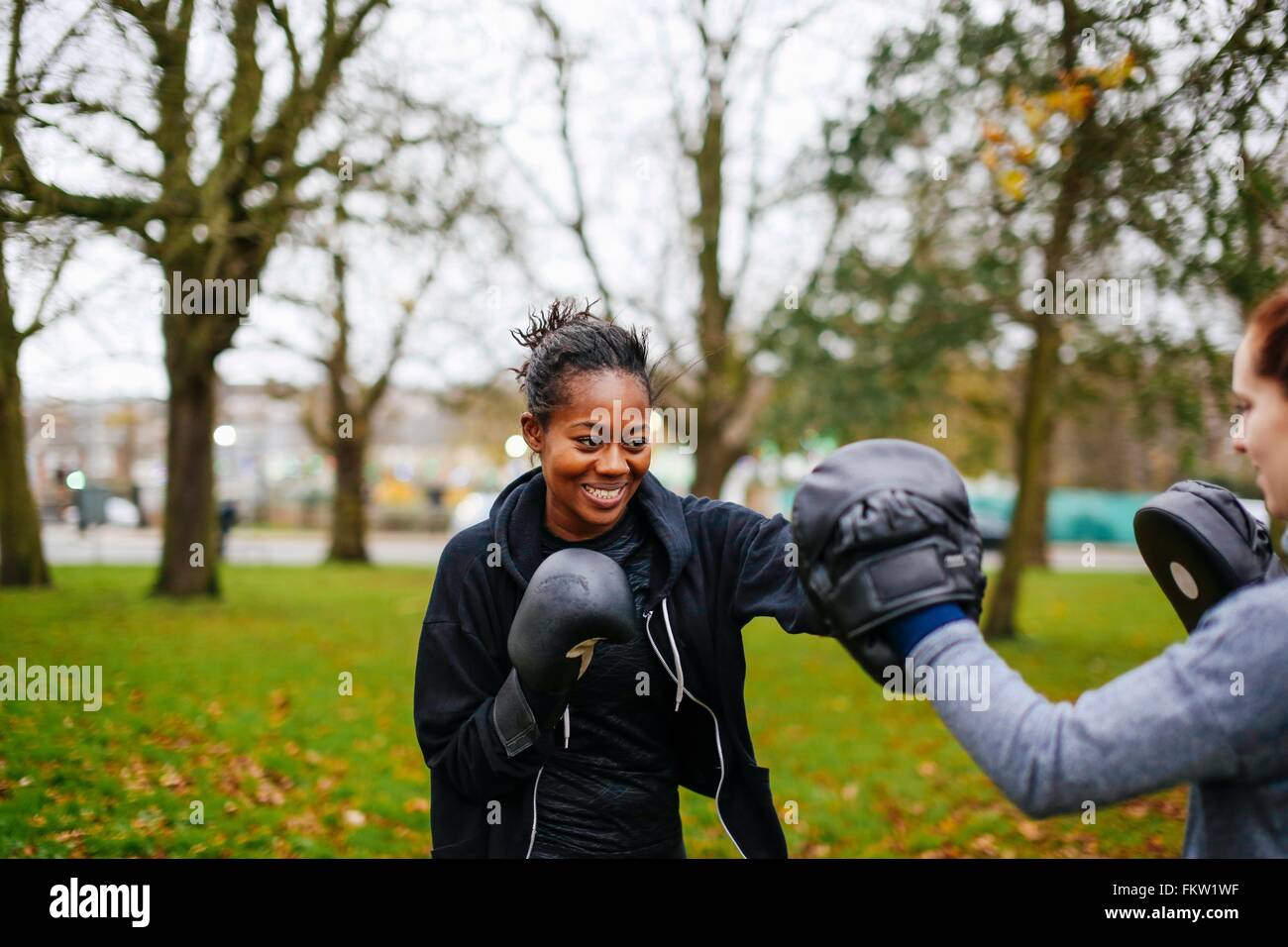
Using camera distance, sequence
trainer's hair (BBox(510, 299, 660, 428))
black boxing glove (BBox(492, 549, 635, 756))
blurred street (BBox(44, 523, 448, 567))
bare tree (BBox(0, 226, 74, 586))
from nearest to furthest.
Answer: black boxing glove (BBox(492, 549, 635, 756)) < trainer's hair (BBox(510, 299, 660, 428)) < bare tree (BBox(0, 226, 74, 586)) < blurred street (BBox(44, 523, 448, 567))

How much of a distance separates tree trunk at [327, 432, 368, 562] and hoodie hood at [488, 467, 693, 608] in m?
21.0

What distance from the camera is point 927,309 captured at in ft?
37.2

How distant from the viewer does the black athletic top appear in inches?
92.2

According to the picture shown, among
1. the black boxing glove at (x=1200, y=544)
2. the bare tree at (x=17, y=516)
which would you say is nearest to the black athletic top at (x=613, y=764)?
the black boxing glove at (x=1200, y=544)

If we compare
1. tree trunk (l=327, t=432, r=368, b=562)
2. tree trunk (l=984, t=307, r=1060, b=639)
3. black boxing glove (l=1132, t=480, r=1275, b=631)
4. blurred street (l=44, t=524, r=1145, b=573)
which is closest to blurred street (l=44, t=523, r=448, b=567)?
blurred street (l=44, t=524, r=1145, b=573)

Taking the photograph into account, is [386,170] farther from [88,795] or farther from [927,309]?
[88,795]

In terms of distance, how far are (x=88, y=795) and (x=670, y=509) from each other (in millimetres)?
4399

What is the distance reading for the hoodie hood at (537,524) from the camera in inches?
92.8

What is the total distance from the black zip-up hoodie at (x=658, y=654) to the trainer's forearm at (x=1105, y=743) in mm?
940

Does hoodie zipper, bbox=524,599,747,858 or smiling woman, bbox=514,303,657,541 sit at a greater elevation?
smiling woman, bbox=514,303,657,541

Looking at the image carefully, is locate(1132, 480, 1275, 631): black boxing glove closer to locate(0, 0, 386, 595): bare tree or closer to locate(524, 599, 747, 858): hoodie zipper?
locate(524, 599, 747, 858): hoodie zipper

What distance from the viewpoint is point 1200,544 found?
177 centimetres

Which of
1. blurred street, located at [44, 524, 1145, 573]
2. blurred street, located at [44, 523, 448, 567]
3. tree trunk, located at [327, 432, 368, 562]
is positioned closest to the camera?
blurred street, located at [44, 523, 448, 567]
